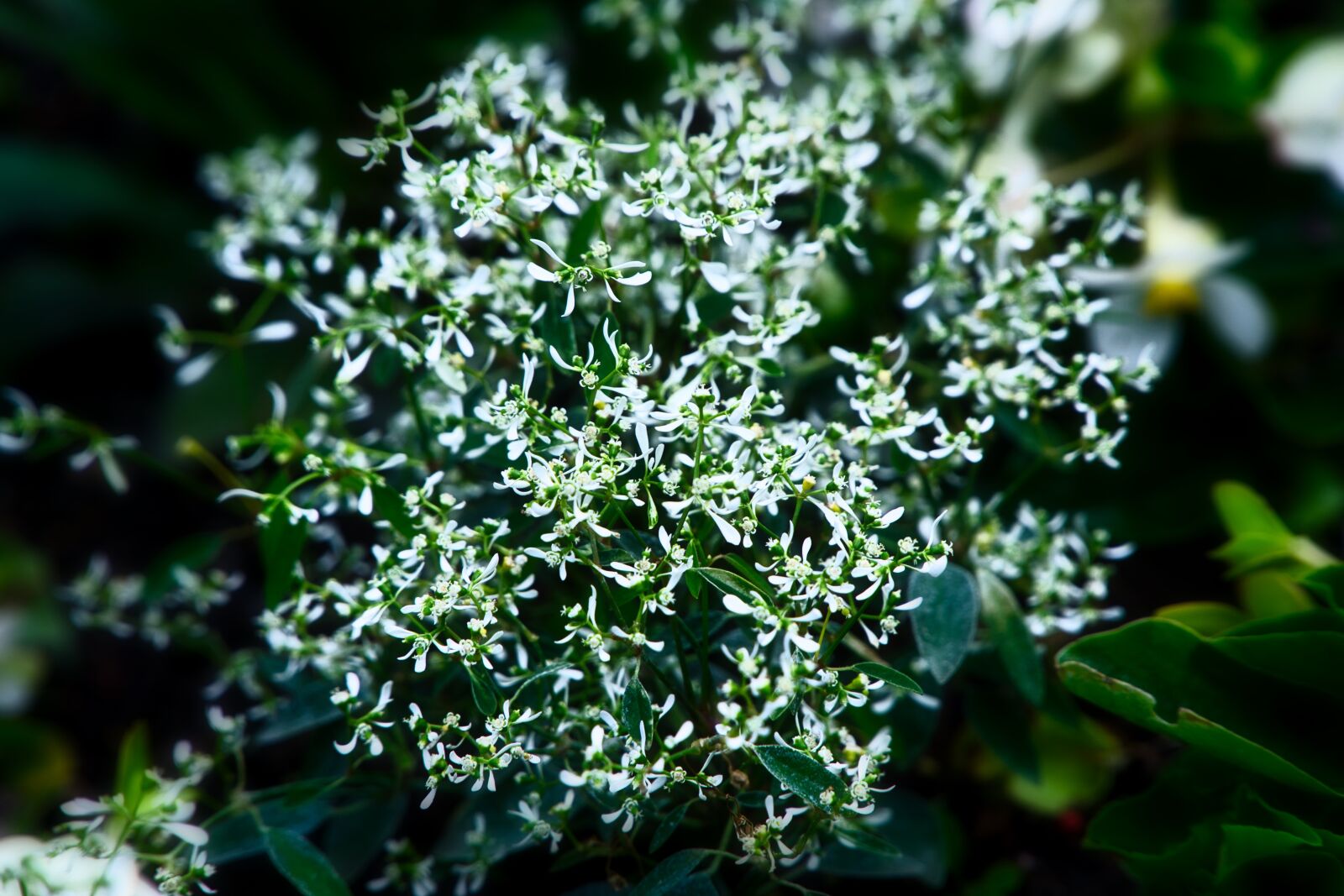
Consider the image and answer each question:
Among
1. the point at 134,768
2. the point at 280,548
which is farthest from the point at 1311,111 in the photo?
the point at 134,768

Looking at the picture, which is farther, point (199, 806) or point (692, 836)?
point (199, 806)

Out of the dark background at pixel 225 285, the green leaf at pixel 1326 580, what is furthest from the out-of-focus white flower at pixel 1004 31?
the green leaf at pixel 1326 580

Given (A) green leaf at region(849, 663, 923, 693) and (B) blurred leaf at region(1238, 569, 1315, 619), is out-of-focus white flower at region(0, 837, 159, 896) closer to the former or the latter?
(A) green leaf at region(849, 663, 923, 693)

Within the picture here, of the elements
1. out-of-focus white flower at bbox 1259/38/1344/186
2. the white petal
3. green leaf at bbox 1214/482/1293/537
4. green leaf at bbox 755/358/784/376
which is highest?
out-of-focus white flower at bbox 1259/38/1344/186

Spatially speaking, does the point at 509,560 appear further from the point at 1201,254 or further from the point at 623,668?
the point at 1201,254

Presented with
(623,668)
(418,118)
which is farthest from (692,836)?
(418,118)

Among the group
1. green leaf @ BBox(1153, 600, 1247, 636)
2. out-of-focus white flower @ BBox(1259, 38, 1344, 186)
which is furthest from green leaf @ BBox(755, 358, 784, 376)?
out-of-focus white flower @ BBox(1259, 38, 1344, 186)

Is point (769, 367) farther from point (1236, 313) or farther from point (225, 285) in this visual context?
point (225, 285)
